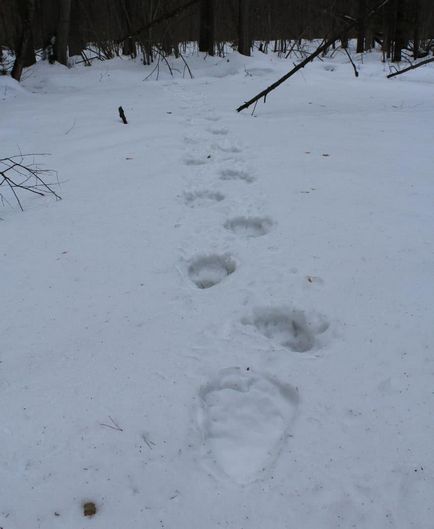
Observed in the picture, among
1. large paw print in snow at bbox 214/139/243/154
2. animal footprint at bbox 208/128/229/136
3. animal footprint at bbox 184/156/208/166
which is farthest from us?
animal footprint at bbox 208/128/229/136

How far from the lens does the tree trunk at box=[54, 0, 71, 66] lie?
784cm

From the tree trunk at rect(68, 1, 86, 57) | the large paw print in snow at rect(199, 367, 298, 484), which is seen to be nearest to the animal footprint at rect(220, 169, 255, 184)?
the large paw print in snow at rect(199, 367, 298, 484)

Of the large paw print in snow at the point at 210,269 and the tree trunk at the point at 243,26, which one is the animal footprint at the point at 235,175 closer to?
the large paw print in snow at the point at 210,269

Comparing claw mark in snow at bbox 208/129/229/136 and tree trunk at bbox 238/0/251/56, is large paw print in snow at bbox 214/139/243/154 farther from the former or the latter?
tree trunk at bbox 238/0/251/56

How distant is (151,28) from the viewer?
261 inches

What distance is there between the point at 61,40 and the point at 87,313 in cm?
830

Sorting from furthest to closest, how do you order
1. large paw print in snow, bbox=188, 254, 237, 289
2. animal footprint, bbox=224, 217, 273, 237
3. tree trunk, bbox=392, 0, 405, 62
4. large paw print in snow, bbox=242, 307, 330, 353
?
tree trunk, bbox=392, 0, 405, 62, animal footprint, bbox=224, 217, 273, 237, large paw print in snow, bbox=188, 254, 237, 289, large paw print in snow, bbox=242, 307, 330, 353

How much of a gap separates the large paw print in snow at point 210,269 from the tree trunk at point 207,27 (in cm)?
867

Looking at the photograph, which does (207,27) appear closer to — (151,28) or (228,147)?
(151,28)

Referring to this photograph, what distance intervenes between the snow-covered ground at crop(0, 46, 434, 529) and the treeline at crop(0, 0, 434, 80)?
14.0 feet

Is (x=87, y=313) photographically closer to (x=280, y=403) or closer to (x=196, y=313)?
(x=196, y=313)

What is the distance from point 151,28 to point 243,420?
6740mm

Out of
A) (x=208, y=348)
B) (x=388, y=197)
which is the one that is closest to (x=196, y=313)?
(x=208, y=348)

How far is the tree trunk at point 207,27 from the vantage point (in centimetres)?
923
